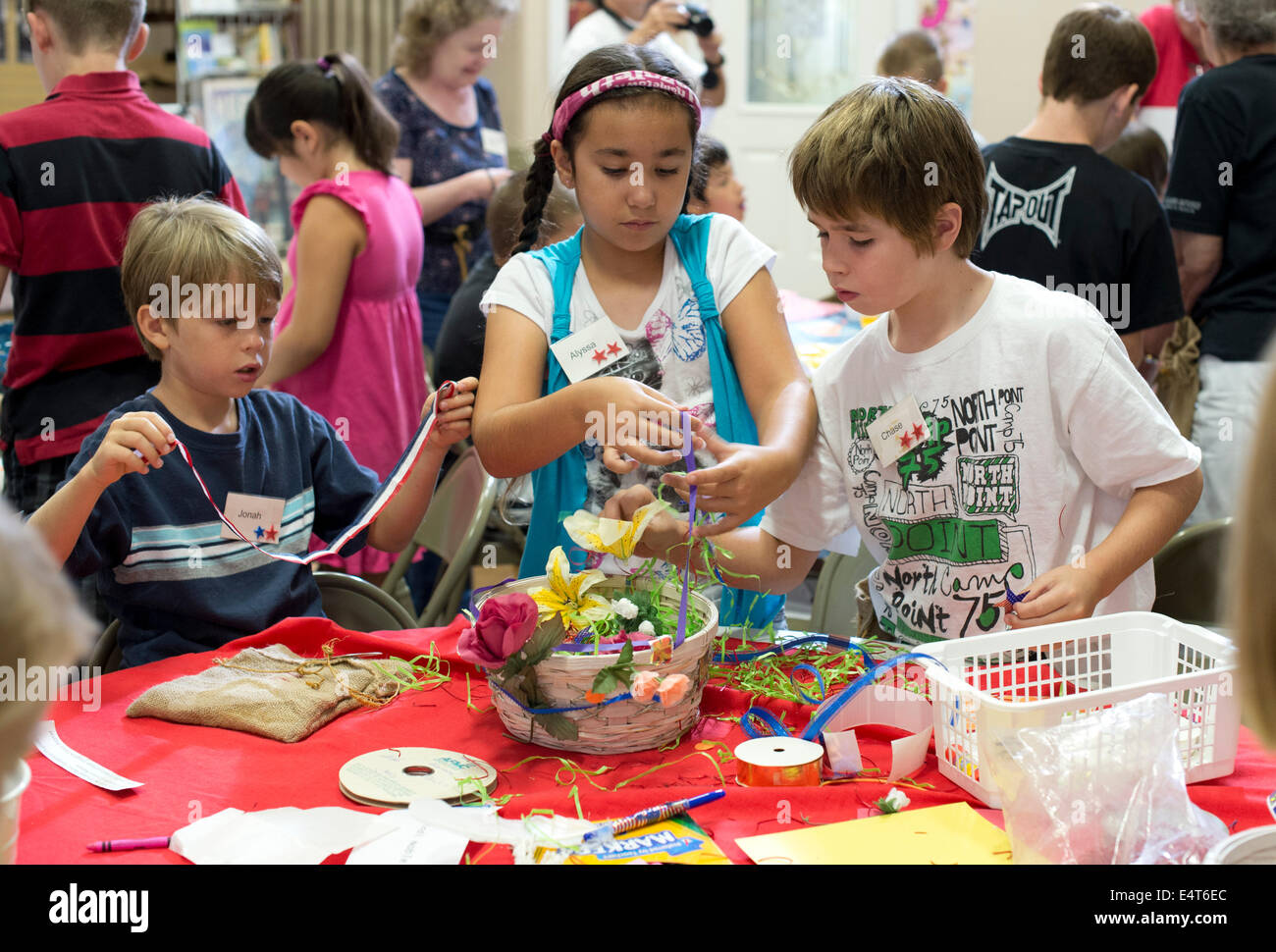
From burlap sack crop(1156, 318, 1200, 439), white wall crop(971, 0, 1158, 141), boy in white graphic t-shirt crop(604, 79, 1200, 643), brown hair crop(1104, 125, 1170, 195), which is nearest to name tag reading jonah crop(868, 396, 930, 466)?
boy in white graphic t-shirt crop(604, 79, 1200, 643)

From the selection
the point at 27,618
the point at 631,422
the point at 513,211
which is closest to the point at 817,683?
the point at 631,422

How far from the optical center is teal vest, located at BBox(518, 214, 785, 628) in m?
1.90

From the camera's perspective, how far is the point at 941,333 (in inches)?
68.6

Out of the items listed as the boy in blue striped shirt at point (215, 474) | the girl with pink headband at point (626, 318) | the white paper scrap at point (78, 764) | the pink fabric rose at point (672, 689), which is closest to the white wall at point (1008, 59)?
the girl with pink headband at point (626, 318)

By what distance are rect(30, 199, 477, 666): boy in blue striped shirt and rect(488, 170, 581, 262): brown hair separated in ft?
1.91

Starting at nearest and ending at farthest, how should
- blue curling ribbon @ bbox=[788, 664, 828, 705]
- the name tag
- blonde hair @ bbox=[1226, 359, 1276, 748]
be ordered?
blonde hair @ bbox=[1226, 359, 1276, 748]
blue curling ribbon @ bbox=[788, 664, 828, 705]
the name tag

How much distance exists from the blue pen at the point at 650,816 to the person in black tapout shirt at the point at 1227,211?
2062 mm

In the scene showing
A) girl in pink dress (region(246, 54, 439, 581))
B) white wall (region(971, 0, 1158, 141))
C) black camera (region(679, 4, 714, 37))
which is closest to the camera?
girl in pink dress (region(246, 54, 439, 581))

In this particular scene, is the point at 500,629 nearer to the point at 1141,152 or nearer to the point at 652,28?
the point at 1141,152

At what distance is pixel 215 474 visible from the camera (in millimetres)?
1920

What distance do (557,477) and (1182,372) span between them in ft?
6.44

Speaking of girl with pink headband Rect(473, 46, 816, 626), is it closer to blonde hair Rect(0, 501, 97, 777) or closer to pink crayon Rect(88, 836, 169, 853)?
pink crayon Rect(88, 836, 169, 853)

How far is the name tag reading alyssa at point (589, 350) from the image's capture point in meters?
1.86

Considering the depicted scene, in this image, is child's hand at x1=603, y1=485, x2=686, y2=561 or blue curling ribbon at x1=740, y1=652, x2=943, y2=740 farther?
child's hand at x1=603, y1=485, x2=686, y2=561
